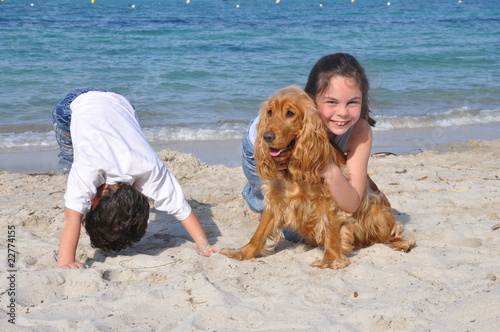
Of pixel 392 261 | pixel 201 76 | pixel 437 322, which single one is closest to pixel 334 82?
pixel 392 261

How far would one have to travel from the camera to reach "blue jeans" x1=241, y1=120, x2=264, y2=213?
184 inches

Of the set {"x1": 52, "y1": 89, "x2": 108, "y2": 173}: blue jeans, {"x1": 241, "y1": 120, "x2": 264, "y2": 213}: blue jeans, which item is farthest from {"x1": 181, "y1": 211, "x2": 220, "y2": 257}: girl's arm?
{"x1": 52, "y1": 89, "x2": 108, "y2": 173}: blue jeans

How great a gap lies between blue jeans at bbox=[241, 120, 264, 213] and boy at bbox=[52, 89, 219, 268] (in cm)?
73

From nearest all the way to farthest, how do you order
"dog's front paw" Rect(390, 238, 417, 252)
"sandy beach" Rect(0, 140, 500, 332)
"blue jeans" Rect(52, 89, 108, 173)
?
1. "sandy beach" Rect(0, 140, 500, 332)
2. "dog's front paw" Rect(390, 238, 417, 252)
3. "blue jeans" Rect(52, 89, 108, 173)

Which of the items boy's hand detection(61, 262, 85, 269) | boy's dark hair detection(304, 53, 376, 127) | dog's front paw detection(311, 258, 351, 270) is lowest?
dog's front paw detection(311, 258, 351, 270)

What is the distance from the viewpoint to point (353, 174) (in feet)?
12.9

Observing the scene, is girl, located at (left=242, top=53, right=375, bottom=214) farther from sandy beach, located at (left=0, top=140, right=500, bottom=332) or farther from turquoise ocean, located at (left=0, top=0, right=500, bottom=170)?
sandy beach, located at (left=0, top=140, right=500, bottom=332)

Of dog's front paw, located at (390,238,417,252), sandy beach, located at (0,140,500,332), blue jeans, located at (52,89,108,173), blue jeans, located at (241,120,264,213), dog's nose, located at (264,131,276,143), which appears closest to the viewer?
sandy beach, located at (0,140,500,332)

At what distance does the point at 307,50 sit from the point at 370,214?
15.4 m

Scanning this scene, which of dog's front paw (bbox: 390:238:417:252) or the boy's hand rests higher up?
the boy's hand

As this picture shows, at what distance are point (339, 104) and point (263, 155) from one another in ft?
2.04

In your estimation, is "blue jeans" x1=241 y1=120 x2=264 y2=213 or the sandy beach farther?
"blue jeans" x1=241 y1=120 x2=264 y2=213

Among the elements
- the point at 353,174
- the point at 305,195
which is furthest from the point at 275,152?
the point at 353,174

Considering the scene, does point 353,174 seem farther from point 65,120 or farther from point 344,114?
point 65,120
